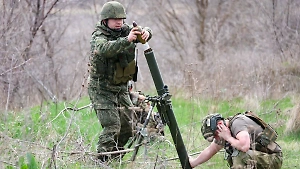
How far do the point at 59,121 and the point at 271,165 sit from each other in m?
4.24

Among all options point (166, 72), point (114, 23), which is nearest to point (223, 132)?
point (114, 23)

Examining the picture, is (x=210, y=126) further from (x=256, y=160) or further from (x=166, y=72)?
(x=166, y=72)

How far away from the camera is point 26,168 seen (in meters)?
5.34

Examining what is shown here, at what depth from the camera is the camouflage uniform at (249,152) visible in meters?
5.42

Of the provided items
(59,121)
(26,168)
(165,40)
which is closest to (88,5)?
(165,40)

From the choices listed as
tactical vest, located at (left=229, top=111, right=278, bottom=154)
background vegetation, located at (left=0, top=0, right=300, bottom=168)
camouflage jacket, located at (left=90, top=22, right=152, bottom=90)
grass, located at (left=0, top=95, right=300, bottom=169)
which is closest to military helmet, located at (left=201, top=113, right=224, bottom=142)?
tactical vest, located at (left=229, top=111, right=278, bottom=154)

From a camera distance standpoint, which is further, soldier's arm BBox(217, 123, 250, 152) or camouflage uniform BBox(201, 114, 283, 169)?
camouflage uniform BBox(201, 114, 283, 169)

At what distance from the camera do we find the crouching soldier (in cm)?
536

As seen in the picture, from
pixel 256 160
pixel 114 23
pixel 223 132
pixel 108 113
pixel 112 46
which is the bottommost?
pixel 256 160

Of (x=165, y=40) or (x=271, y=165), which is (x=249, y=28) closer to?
(x=165, y=40)

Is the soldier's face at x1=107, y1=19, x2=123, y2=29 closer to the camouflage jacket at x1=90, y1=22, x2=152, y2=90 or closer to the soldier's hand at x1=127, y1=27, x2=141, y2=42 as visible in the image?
the camouflage jacket at x1=90, y1=22, x2=152, y2=90

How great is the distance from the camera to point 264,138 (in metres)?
5.57

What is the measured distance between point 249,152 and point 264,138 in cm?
22

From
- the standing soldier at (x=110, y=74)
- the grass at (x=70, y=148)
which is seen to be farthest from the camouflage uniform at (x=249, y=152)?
the standing soldier at (x=110, y=74)
